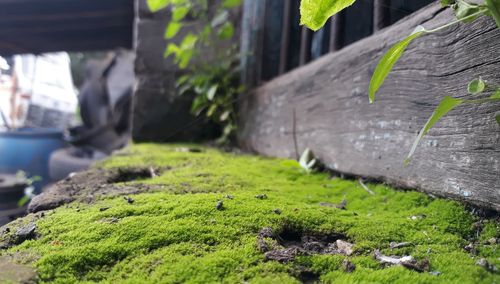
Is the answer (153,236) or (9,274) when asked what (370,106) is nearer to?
(153,236)

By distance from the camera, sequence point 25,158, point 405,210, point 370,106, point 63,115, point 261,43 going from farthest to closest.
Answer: point 63,115 → point 25,158 → point 261,43 → point 370,106 → point 405,210

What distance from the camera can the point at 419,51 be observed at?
4.09 feet

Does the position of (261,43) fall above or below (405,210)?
above

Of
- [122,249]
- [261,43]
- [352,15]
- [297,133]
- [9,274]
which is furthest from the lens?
[261,43]

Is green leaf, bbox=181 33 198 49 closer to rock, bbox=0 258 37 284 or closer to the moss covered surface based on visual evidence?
the moss covered surface

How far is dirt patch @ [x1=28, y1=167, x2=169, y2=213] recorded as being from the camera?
1.24 metres

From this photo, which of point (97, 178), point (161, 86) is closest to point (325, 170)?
point (97, 178)

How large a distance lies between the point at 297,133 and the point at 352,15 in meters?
0.70

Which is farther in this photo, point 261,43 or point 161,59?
point 161,59

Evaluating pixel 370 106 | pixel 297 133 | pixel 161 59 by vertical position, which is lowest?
pixel 297 133

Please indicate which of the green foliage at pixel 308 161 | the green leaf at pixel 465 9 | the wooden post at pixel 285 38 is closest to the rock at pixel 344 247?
the green leaf at pixel 465 9

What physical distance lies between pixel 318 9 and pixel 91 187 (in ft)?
3.48

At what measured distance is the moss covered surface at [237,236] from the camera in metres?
0.74

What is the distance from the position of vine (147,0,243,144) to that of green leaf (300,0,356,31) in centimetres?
204
